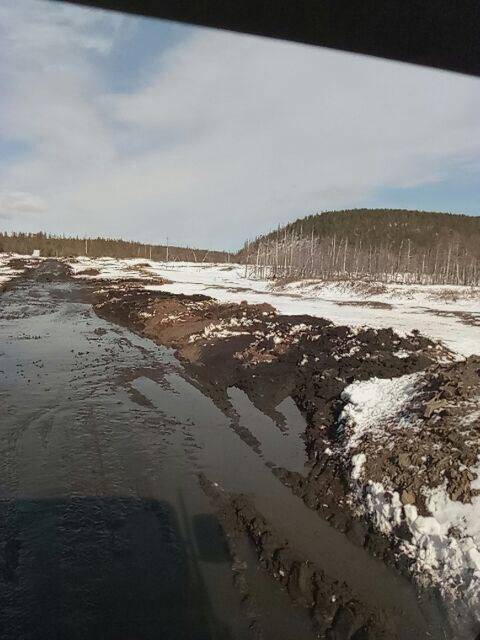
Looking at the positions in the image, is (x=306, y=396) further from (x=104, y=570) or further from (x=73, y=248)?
(x=73, y=248)

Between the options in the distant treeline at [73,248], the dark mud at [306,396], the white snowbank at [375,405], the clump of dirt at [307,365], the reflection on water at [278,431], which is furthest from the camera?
the distant treeline at [73,248]

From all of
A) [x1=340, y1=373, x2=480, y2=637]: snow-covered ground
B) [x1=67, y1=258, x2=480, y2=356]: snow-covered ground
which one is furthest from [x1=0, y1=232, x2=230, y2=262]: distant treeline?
[x1=340, y1=373, x2=480, y2=637]: snow-covered ground

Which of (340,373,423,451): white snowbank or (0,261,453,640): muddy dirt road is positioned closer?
(0,261,453,640): muddy dirt road

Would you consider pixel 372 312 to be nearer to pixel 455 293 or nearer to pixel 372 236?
pixel 455 293

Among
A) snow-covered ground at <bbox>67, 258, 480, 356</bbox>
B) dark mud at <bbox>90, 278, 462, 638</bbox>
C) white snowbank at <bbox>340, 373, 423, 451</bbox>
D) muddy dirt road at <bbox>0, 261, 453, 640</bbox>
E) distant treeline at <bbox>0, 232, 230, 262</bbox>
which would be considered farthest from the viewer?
distant treeline at <bbox>0, 232, 230, 262</bbox>

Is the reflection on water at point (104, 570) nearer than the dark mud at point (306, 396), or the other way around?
the reflection on water at point (104, 570)

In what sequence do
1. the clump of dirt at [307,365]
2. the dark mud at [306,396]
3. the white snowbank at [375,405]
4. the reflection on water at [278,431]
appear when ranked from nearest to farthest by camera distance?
the dark mud at [306,396] < the clump of dirt at [307,365] < the white snowbank at [375,405] < the reflection on water at [278,431]

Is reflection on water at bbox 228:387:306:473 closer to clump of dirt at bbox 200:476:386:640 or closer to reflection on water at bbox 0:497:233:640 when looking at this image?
clump of dirt at bbox 200:476:386:640

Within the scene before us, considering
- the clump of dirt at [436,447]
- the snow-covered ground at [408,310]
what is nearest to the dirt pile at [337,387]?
the clump of dirt at [436,447]

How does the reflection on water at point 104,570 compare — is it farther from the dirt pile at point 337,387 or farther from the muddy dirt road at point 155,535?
the dirt pile at point 337,387
